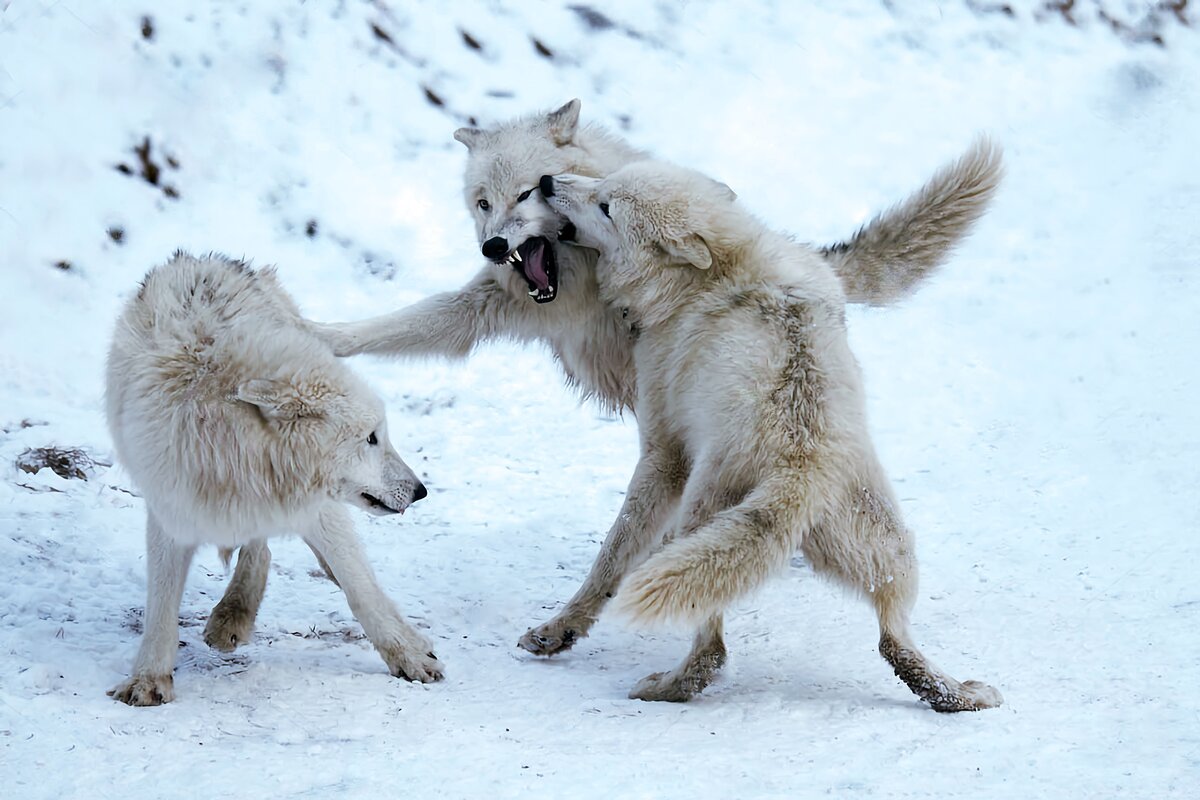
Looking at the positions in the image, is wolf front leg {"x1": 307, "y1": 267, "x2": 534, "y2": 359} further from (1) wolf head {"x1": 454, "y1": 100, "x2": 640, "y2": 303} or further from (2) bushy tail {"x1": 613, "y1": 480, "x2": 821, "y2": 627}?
(2) bushy tail {"x1": 613, "y1": 480, "x2": 821, "y2": 627}

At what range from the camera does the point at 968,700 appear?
14.6 feet

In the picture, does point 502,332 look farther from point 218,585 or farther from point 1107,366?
point 1107,366

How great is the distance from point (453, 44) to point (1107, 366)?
6.10m

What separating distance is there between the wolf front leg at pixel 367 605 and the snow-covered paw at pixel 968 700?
1.96 m

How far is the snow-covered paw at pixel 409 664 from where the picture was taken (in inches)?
193

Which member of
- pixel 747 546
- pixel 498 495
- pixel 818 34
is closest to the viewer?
pixel 747 546

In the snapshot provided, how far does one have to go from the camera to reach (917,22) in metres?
12.3

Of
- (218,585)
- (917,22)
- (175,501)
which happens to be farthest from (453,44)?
(175,501)

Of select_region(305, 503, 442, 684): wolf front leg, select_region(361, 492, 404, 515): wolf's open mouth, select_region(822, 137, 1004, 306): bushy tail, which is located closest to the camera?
select_region(361, 492, 404, 515): wolf's open mouth

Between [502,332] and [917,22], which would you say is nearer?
[502,332]

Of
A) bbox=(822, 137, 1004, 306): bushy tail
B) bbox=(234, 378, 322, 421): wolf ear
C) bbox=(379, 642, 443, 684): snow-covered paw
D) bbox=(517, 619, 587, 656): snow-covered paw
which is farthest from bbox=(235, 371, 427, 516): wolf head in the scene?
bbox=(822, 137, 1004, 306): bushy tail

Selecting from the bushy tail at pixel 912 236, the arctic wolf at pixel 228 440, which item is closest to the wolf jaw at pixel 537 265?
the arctic wolf at pixel 228 440

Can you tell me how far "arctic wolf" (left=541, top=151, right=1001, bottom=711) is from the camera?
4.45 meters

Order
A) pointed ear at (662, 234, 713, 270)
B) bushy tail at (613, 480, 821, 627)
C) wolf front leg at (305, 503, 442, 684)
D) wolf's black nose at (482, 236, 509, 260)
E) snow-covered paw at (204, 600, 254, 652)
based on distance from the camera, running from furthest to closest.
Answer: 1. wolf's black nose at (482, 236, 509, 260)
2. pointed ear at (662, 234, 713, 270)
3. snow-covered paw at (204, 600, 254, 652)
4. wolf front leg at (305, 503, 442, 684)
5. bushy tail at (613, 480, 821, 627)
